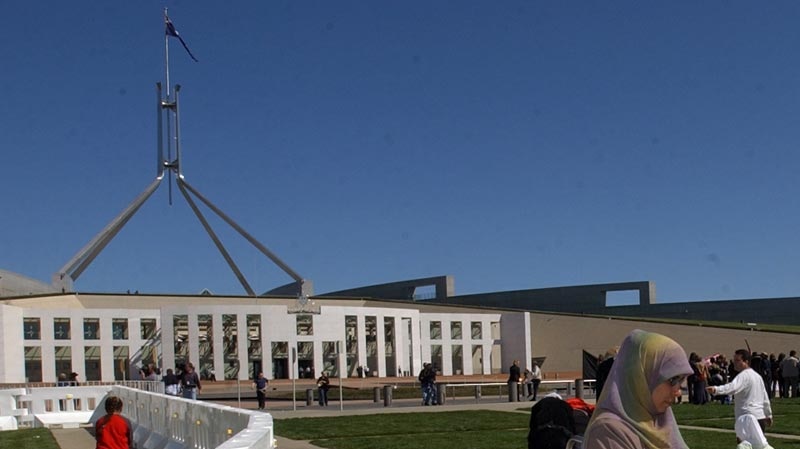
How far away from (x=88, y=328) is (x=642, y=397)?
186 ft

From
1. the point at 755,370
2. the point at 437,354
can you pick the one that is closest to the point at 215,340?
the point at 437,354

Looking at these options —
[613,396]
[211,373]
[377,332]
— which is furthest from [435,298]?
[613,396]

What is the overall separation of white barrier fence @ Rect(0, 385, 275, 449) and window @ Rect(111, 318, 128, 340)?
30401 mm

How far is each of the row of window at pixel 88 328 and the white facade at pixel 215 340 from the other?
0.05 metres

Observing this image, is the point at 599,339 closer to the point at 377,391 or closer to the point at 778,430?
the point at 377,391

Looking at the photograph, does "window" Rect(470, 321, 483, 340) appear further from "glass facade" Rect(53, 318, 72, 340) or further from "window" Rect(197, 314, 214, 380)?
"glass facade" Rect(53, 318, 72, 340)

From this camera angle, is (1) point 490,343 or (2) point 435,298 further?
(2) point 435,298

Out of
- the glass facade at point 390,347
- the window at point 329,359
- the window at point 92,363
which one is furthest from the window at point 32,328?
the glass facade at point 390,347

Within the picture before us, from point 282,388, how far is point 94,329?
1435 centimetres

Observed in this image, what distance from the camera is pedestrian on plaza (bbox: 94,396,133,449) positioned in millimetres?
10562

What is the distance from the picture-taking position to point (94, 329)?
57.2m

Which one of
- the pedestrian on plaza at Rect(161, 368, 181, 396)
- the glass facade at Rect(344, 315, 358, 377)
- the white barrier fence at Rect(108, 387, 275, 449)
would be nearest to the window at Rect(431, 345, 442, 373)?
the glass facade at Rect(344, 315, 358, 377)

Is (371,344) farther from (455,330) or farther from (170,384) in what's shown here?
(170,384)

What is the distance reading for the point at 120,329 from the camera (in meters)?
58.2
